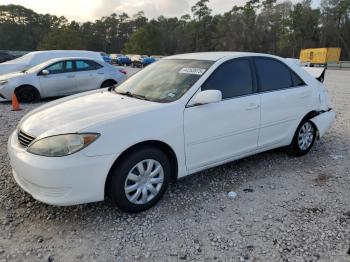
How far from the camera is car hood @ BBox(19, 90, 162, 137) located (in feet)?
11.0

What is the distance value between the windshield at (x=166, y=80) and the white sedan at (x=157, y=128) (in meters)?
0.01

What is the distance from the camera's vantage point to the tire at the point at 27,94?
1005cm

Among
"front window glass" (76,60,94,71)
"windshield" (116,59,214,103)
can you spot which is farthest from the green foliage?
"windshield" (116,59,214,103)

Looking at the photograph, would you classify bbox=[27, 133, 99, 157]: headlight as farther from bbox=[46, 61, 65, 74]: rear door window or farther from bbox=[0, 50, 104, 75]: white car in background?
bbox=[0, 50, 104, 75]: white car in background

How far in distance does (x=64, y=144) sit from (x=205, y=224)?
1.56 m

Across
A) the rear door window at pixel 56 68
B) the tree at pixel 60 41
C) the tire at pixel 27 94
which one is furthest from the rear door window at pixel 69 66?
the tree at pixel 60 41

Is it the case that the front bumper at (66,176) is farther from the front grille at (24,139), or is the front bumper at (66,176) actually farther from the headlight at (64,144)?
the front grille at (24,139)

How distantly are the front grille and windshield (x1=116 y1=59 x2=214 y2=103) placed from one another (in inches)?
51.7

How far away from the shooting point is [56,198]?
320 centimetres

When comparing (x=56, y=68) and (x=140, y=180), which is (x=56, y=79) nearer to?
(x=56, y=68)

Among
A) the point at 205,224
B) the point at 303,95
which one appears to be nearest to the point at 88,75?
the point at 303,95

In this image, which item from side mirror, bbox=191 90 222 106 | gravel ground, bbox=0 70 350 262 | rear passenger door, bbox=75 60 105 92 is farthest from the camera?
rear passenger door, bbox=75 60 105 92

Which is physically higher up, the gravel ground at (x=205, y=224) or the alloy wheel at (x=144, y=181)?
the alloy wheel at (x=144, y=181)

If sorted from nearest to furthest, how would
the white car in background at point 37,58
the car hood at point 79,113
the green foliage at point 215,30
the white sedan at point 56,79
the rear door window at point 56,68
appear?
1. the car hood at point 79,113
2. the white sedan at point 56,79
3. the rear door window at point 56,68
4. the white car in background at point 37,58
5. the green foliage at point 215,30
